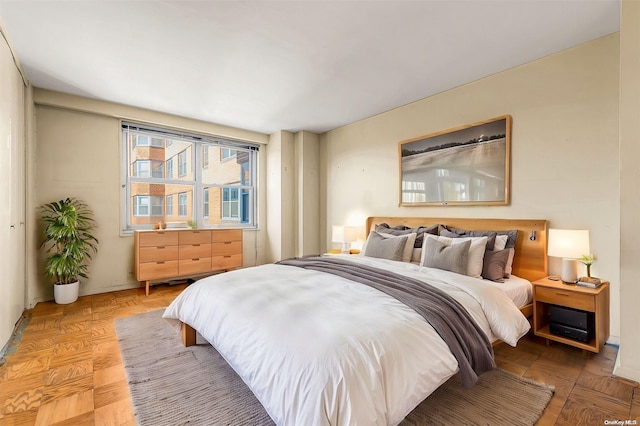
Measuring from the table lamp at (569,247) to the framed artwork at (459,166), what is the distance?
645 millimetres

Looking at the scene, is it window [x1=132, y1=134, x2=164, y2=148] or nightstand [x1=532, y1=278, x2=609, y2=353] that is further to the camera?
window [x1=132, y1=134, x2=164, y2=148]

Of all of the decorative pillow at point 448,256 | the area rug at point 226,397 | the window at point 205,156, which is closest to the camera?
the area rug at point 226,397

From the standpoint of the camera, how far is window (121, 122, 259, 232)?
434 cm

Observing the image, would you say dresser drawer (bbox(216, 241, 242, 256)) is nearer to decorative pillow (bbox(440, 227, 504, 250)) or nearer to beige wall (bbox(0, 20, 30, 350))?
beige wall (bbox(0, 20, 30, 350))

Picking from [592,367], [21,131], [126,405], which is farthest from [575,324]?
[21,131]

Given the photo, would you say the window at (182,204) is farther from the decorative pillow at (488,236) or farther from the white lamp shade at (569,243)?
the white lamp shade at (569,243)

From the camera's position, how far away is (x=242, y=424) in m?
1.55

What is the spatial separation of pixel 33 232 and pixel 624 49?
584 cm

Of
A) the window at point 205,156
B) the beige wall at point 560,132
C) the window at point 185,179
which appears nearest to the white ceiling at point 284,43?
the beige wall at point 560,132

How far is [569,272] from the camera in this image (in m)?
2.42

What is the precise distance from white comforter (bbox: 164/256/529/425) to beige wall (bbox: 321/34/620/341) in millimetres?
1176

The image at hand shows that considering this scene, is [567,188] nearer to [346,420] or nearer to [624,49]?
[624,49]

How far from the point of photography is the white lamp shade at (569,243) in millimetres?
2340

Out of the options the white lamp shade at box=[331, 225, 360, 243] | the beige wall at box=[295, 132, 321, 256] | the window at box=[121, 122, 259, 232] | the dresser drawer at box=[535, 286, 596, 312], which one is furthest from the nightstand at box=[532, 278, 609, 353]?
the window at box=[121, 122, 259, 232]
